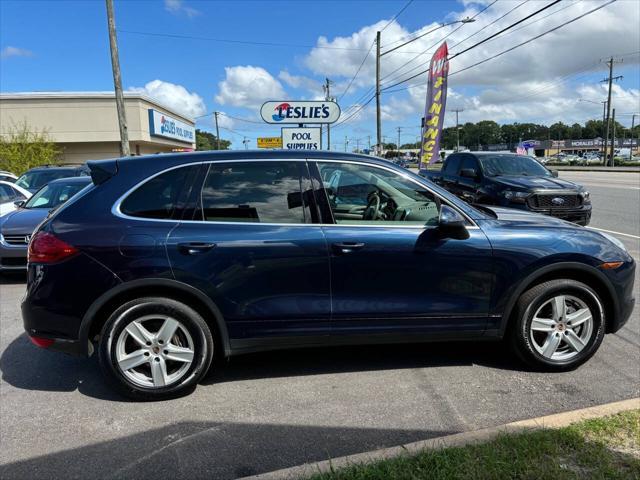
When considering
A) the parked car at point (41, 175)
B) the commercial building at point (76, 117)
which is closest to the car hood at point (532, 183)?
the parked car at point (41, 175)

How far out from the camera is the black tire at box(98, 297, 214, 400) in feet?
11.0

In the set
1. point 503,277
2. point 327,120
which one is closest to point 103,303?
point 503,277

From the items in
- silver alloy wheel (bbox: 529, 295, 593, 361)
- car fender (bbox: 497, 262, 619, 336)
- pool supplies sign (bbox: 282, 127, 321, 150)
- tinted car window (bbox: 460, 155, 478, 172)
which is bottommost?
silver alloy wheel (bbox: 529, 295, 593, 361)

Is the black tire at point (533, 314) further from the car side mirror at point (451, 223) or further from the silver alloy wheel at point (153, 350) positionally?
the silver alloy wheel at point (153, 350)

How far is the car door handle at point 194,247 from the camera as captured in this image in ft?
11.0

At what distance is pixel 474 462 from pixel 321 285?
1518 millimetres

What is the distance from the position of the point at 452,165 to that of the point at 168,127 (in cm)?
2956

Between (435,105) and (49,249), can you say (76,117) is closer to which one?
(435,105)

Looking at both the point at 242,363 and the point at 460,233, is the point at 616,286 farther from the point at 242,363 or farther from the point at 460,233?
the point at 242,363

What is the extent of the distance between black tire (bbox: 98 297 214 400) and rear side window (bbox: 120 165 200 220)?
0.61 meters

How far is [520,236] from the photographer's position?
3684mm

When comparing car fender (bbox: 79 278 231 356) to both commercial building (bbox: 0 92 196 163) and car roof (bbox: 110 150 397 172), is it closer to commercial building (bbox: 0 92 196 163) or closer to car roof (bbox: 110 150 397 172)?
car roof (bbox: 110 150 397 172)

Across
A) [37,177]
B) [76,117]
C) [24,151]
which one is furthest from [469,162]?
[76,117]

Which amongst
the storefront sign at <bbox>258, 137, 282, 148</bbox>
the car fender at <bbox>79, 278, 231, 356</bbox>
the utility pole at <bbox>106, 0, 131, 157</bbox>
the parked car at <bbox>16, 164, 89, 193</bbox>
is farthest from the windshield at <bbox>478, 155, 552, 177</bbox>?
the storefront sign at <bbox>258, 137, 282, 148</bbox>
